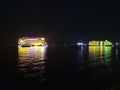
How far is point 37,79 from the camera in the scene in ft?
93.6

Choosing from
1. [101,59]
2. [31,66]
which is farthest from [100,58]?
[31,66]

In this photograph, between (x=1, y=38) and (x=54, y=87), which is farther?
(x=1, y=38)

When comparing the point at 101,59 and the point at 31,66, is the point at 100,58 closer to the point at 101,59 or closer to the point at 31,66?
the point at 101,59

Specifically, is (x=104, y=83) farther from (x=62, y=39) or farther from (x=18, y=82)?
(x=62, y=39)

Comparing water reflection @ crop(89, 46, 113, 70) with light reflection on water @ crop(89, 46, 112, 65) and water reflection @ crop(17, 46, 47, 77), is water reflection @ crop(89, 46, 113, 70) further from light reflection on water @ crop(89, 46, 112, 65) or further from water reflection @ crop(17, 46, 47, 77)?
water reflection @ crop(17, 46, 47, 77)

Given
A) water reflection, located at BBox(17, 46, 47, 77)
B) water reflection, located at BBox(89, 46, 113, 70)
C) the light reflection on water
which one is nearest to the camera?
water reflection, located at BBox(17, 46, 47, 77)

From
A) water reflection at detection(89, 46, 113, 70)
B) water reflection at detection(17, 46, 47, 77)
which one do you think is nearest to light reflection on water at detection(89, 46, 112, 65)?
water reflection at detection(89, 46, 113, 70)

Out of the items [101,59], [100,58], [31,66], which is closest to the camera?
[31,66]

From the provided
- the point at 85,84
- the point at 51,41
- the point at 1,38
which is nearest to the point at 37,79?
the point at 85,84

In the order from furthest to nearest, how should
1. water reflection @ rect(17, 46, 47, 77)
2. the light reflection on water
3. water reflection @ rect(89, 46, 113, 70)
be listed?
the light reflection on water, water reflection @ rect(89, 46, 113, 70), water reflection @ rect(17, 46, 47, 77)

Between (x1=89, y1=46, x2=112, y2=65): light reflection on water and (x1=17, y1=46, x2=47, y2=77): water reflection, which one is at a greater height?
(x1=89, y1=46, x2=112, y2=65): light reflection on water

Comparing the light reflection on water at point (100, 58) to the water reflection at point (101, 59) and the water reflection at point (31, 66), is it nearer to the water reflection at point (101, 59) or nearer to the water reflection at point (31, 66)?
the water reflection at point (101, 59)

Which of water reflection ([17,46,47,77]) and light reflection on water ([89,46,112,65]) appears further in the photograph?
light reflection on water ([89,46,112,65])

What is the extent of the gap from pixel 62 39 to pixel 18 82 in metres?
172
